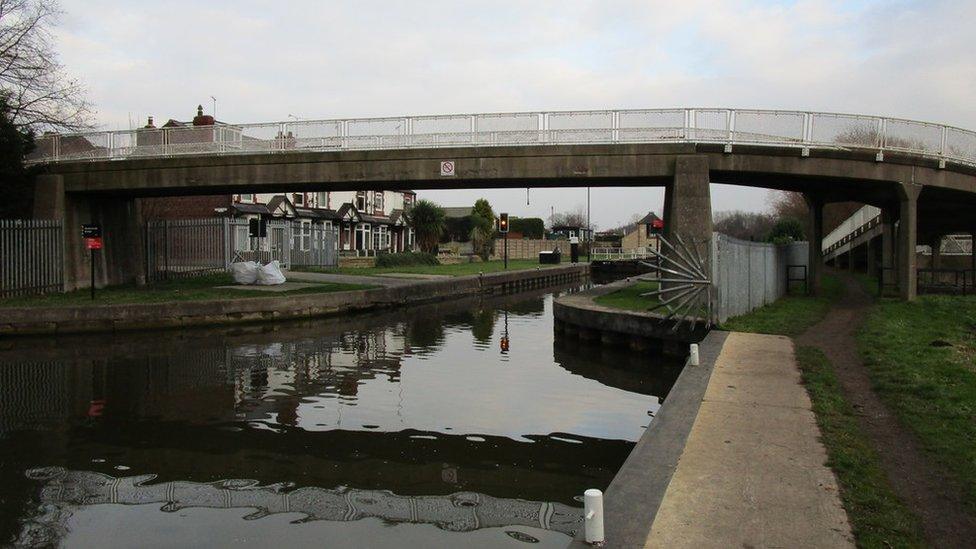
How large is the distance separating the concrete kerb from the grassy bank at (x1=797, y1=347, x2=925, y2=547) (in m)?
1.28

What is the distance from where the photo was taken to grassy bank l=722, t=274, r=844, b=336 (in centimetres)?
1535

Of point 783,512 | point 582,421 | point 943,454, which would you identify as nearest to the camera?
point 783,512

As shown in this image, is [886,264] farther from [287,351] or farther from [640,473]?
[640,473]

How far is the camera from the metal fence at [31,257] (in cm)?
2178

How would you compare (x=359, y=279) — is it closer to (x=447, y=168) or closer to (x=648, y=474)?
(x=447, y=168)

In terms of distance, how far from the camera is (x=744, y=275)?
18.0 m

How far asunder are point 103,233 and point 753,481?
87.3ft

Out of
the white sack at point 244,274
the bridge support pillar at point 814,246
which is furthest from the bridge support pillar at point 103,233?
the bridge support pillar at point 814,246

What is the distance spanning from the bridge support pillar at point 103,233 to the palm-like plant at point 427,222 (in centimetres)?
3428

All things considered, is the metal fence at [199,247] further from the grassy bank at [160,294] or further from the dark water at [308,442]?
the dark water at [308,442]

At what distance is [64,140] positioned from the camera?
81.8ft

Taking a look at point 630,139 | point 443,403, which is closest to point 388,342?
point 443,403

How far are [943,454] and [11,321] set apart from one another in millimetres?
20481

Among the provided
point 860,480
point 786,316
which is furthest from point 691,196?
point 860,480
